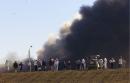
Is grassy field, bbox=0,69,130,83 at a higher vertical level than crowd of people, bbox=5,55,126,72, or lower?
lower

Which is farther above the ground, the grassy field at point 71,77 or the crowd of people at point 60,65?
the crowd of people at point 60,65

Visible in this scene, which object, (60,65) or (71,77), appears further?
(60,65)

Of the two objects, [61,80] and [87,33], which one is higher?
[87,33]

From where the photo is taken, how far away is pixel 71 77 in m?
49.9

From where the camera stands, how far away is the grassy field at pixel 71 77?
156 ft

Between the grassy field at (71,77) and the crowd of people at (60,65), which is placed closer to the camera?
the grassy field at (71,77)

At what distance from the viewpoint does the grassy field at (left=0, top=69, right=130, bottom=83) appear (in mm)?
47572

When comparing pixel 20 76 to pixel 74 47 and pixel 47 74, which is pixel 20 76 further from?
pixel 74 47

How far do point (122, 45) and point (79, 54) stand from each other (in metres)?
7.96

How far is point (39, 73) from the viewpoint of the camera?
53688mm

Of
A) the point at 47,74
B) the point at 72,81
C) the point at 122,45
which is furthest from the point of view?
the point at 122,45

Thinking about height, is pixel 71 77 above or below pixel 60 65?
below

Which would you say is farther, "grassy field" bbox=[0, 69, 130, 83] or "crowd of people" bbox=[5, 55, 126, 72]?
"crowd of people" bbox=[5, 55, 126, 72]

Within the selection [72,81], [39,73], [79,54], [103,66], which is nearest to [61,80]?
[72,81]
